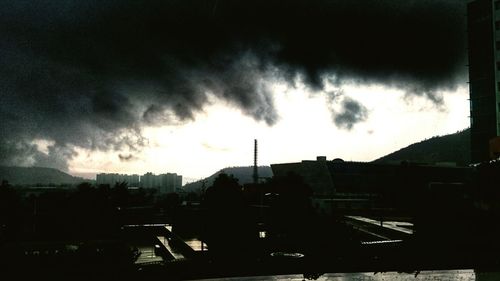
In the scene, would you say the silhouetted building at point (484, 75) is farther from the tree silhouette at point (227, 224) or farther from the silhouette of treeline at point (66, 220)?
the silhouette of treeline at point (66, 220)

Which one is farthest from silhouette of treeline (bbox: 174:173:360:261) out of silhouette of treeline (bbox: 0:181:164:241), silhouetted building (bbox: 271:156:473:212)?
silhouetted building (bbox: 271:156:473:212)

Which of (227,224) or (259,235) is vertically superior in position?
(227,224)

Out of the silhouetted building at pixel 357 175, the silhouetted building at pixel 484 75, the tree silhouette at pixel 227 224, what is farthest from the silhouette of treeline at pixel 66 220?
the silhouetted building at pixel 484 75

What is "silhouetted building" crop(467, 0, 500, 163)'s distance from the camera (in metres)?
65.6

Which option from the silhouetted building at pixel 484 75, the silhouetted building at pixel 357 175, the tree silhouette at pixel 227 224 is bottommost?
the tree silhouette at pixel 227 224

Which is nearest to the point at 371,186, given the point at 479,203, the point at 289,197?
the point at 289,197

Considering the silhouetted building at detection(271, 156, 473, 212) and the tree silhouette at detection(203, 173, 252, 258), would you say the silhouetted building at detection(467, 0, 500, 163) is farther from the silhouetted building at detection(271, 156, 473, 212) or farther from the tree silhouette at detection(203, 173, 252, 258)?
the tree silhouette at detection(203, 173, 252, 258)

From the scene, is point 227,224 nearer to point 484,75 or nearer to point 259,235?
point 259,235

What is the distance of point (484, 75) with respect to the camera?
67.8 meters

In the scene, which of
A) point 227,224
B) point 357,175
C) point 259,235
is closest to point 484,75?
point 357,175

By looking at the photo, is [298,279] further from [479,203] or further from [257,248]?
[479,203]

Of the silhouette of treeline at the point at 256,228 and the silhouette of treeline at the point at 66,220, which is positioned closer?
the silhouette of treeline at the point at 256,228

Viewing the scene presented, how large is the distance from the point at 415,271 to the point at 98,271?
11.8 m

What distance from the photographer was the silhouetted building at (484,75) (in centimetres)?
6556
